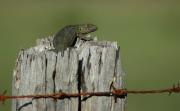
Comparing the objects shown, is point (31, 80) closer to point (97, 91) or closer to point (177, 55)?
point (97, 91)

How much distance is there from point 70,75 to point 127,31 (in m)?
12.0

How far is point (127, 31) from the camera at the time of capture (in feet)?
58.1

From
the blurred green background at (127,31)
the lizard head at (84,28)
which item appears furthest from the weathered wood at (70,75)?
the blurred green background at (127,31)

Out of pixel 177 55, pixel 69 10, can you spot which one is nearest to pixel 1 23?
pixel 69 10

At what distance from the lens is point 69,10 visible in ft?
64.9

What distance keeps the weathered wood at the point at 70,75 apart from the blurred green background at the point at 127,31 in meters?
6.44

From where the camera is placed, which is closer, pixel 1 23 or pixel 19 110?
pixel 19 110

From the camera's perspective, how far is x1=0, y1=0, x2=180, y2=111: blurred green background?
1386 cm

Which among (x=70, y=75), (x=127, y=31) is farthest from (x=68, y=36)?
(x=127, y=31)

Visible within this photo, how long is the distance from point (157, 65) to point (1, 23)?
16.7 feet

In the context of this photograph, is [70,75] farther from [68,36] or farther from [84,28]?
[84,28]

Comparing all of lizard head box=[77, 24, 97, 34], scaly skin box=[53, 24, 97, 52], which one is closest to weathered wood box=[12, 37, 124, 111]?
scaly skin box=[53, 24, 97, 52]

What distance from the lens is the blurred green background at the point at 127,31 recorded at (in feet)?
45.5

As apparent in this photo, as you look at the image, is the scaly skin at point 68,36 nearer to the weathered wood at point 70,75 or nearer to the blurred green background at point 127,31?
the weathered wood at point 70,75
